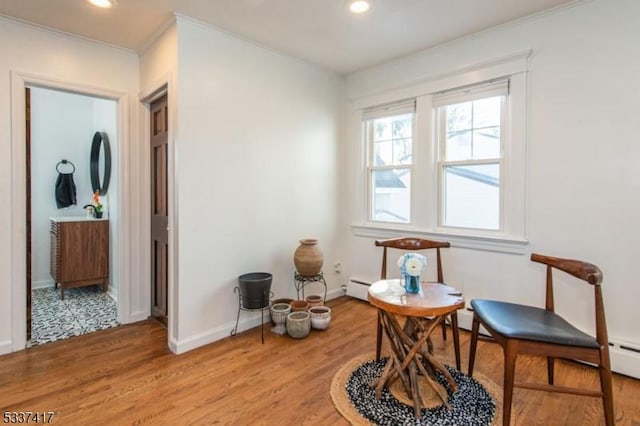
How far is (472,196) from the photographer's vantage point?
303cm

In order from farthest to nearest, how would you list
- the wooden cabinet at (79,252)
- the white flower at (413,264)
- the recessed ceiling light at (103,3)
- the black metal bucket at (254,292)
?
1. the wooden cabinet at (79,252)
2. the black metal bucket at (254,292)
3. the recessed ceiling light at (103,3)
4. the white flower at (413,264)

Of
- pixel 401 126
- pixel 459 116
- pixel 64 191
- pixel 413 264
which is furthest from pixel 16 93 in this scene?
pixel 459 116

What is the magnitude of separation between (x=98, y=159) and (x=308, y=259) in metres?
3.29

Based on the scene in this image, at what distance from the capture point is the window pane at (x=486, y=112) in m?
2.85

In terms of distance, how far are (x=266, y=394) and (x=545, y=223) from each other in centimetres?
234

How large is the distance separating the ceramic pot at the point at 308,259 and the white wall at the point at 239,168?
0.23 metres

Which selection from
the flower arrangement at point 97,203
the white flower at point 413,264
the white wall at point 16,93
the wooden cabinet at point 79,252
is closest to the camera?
the white flower at point 413,264

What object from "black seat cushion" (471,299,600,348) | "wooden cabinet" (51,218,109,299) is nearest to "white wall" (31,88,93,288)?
"wooden cabinet" (51,218,109,299)

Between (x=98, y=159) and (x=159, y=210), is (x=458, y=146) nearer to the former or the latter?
(x=159, y=210)

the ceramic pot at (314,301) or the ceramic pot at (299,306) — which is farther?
the ceramic pot at (314,301)

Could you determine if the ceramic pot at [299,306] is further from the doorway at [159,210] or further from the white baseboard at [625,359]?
the white baseboard at [625,359]

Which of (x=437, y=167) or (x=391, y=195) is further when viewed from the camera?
(x=391, y=195)

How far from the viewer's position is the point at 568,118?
Answer: 8.02 ft

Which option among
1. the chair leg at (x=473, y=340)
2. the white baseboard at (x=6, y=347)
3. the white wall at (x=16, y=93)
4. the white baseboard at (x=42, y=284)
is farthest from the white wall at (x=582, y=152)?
the white baseboard at (x=42, y=284)
